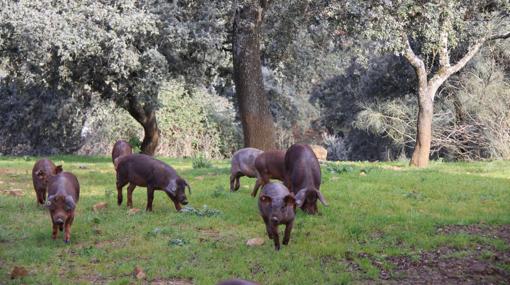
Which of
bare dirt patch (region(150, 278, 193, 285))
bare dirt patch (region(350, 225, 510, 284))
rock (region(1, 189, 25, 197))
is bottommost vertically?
bare dirt patch (region(150, 278, 193, 285))

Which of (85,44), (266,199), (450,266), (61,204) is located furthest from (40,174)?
(450,266)

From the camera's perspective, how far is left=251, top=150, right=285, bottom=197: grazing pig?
1280cm

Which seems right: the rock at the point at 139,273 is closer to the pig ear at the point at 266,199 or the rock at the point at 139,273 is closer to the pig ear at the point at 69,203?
the pig ear at the point at 69,203

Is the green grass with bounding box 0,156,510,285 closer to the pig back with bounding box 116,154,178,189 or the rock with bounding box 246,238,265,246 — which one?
the rock with bounding box 246,238,265,246

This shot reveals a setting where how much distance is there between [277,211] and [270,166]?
3589 mm

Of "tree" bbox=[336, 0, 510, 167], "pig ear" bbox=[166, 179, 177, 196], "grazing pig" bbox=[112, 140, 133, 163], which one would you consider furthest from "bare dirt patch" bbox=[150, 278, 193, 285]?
"tree" bbox=[336, 0, 510, 167]

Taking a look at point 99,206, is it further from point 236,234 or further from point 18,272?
point 18,272

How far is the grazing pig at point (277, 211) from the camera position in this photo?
31.1 ft

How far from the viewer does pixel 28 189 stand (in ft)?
51.2

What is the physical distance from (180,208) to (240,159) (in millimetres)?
2222

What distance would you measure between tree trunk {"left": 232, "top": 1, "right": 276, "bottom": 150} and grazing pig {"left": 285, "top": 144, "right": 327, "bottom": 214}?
6.95 meters

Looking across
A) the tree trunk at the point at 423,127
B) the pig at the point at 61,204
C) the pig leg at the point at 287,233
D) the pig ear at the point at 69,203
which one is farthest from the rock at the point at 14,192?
the tree trunk at the point at 423,127

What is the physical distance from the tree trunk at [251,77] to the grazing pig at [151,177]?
22.5 ft

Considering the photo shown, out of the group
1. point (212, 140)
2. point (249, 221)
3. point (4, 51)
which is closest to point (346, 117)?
point (212, 140)
